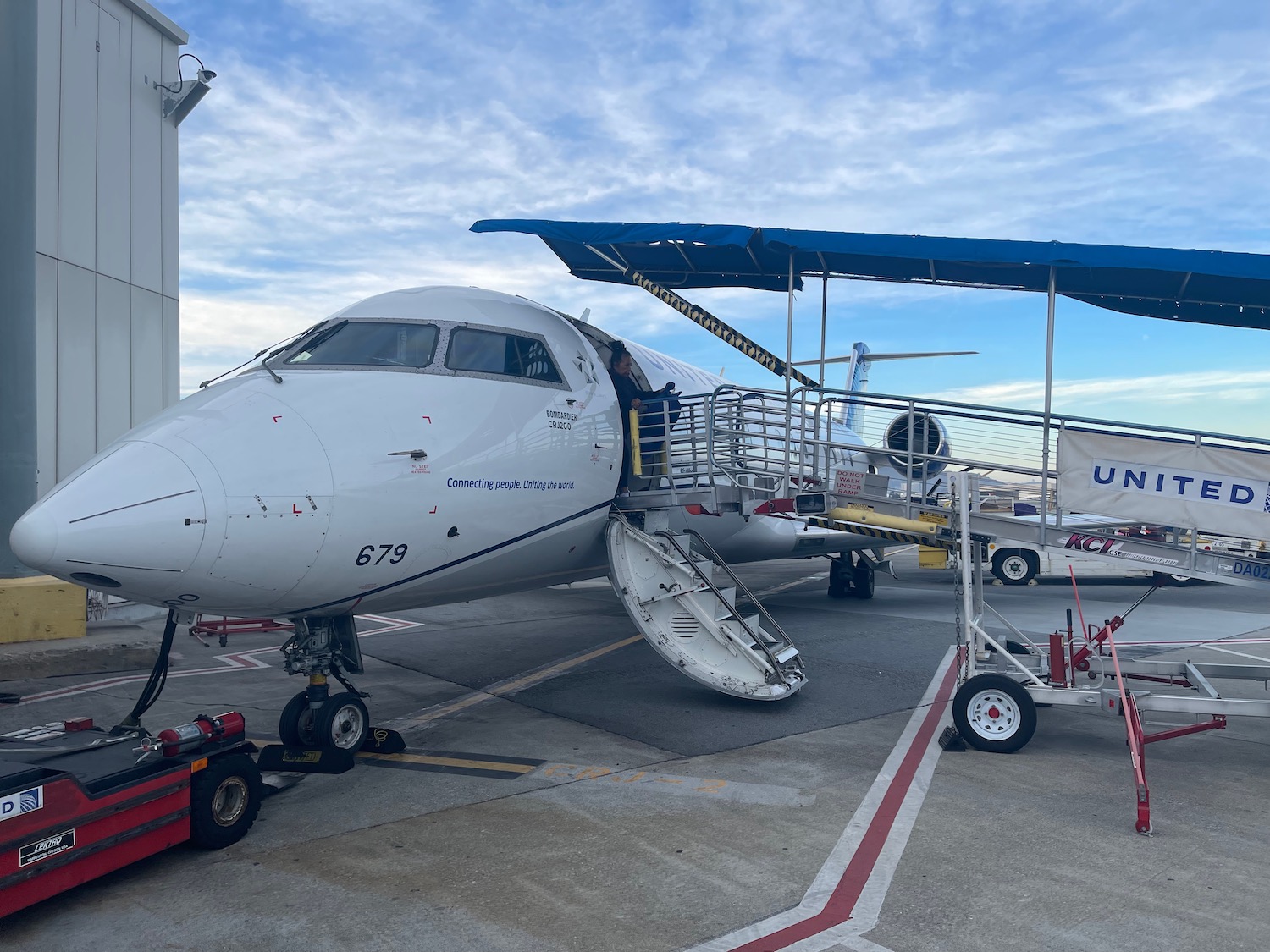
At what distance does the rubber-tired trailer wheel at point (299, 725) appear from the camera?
745 centimetres

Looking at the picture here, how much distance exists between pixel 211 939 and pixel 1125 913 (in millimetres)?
4575

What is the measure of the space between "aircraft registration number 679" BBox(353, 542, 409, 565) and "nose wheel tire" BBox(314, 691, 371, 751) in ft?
4.40

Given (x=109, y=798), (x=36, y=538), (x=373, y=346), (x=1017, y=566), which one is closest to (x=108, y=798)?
(x=109, y=798)

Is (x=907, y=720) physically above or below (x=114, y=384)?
below

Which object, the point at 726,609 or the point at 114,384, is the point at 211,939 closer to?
the point at 726,609

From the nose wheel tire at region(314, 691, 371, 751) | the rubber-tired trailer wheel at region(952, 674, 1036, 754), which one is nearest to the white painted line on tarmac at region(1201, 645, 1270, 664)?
the rubber-tired trailer wheel at region(952, 674, 1036, 754)

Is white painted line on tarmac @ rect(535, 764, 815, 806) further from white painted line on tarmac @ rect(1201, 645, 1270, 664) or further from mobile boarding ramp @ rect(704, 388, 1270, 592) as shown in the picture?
white painted line on tarmac @ rect(1201, 645, 1270, 664)

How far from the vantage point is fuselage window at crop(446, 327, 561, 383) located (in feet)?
26.1

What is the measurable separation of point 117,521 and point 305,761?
272cm

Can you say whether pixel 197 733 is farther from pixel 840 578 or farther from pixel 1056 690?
pixel 840 578

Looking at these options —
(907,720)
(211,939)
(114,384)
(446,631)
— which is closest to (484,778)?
(211,939)

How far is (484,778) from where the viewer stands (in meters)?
7.29

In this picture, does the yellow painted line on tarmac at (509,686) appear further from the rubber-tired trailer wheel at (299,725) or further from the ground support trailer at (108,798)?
the ground support trailer at (108,798)

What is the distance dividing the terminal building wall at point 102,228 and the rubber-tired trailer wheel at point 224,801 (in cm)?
1250
